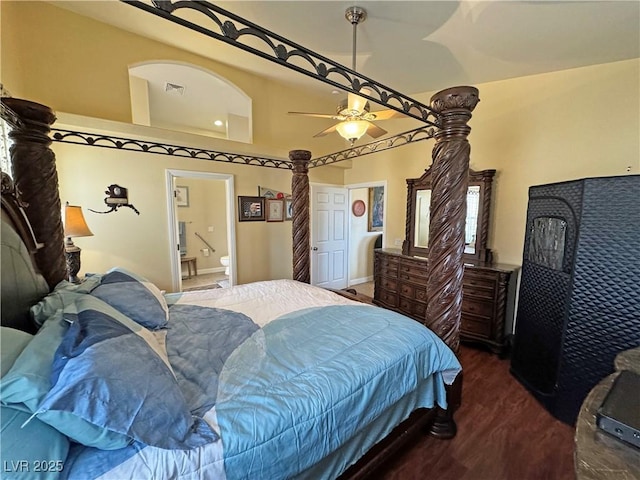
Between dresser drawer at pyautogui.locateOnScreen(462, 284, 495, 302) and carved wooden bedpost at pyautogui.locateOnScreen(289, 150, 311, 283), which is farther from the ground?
carved wooden bedpost at pyautogui.locateOnScreen(289, 150, 311, 283)

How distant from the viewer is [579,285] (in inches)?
75.4

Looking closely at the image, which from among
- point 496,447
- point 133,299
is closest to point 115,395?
point 133,299

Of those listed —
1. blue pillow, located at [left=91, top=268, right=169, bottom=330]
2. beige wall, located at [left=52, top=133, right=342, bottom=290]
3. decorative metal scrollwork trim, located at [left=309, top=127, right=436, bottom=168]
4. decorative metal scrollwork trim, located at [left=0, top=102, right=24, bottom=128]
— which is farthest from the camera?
beige wall, located at [left=52, top=133, right=342, bottom=290]

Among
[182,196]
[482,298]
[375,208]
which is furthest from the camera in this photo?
[375,208]

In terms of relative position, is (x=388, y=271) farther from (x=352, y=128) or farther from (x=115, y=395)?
(x=115, y=395)

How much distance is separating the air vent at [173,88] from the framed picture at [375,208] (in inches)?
155

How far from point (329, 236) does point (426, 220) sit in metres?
1.89

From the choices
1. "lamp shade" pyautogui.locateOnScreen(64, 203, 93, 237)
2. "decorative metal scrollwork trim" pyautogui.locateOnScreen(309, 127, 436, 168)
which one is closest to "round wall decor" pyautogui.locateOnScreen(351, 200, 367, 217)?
"decorative metal scrollwork trim" pyautogui.locateOnScreen(309, 127, 436, 168)

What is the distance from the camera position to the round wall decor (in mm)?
5582

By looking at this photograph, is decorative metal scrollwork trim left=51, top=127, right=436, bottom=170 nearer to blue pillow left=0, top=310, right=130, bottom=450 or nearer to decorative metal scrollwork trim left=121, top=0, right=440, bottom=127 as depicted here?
decorative metal scrollwork trim left=121, top=0, right=440, bottom=127

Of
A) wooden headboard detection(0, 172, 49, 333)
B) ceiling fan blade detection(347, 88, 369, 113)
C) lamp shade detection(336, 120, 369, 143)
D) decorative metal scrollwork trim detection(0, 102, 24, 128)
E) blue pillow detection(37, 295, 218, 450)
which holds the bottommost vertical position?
blue pillow detection(37, 295, 218, 450)

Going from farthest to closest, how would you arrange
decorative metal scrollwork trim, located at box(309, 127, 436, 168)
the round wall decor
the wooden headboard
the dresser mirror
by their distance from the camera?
the round wall decor → the dresser mirror → decorative metal scrollwork trim, located at box(309, 127, 436, 168) → the wooden headboard

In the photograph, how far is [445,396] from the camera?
69.6 inches

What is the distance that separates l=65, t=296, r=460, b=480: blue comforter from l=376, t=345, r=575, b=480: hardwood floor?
Result: 0.36 m
